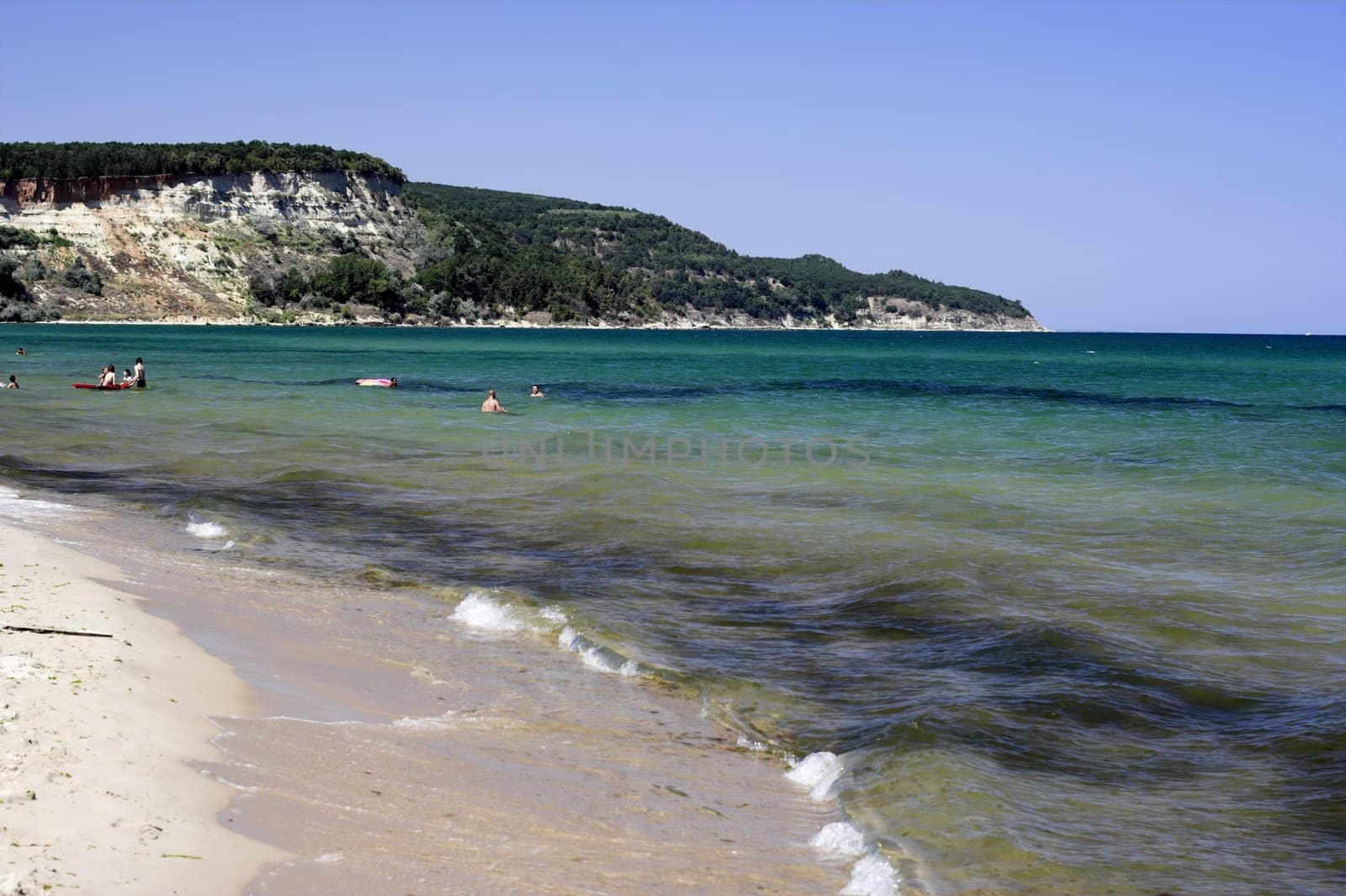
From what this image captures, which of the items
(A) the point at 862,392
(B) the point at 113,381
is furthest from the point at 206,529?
(A) the point at 862,392

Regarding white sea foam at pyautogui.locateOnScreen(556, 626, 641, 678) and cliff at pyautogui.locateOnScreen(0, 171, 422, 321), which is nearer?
white sea foam at pyautogui.locateOnScreen(556, 626, 641, 678)

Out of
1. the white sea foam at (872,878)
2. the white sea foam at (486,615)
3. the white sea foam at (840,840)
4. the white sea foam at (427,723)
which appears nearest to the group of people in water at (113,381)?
the white sea foam at (486,615)

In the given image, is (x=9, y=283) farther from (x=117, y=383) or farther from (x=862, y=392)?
(x=862, y=392)

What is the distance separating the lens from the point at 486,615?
1042 cm

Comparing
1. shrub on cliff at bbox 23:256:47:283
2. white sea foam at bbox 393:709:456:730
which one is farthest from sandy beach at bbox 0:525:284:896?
shrub on cliff at bbox 23:256:47:283

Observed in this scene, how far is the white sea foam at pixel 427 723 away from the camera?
283 inches

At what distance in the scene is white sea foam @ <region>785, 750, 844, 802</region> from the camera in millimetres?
6816

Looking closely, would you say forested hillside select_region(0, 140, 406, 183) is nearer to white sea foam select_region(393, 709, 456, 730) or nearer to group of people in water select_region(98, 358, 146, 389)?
group of people in water select_region(98, 358, 146, 389)

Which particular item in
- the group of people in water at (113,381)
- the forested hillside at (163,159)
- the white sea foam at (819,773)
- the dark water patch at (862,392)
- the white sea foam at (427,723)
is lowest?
the white sea foam at (819,773)

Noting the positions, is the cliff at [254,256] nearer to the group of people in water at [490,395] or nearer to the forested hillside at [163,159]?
the forested hillside at [163,159]

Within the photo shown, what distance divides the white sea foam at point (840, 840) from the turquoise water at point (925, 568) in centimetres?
20

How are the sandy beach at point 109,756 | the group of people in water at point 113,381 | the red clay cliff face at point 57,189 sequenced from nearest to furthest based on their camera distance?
1. the sandy beach at point 109,756
2. the group of people in water at point 113,381
3. the red clay cliff face at point 57,189

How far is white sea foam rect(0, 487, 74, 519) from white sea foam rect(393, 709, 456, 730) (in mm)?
8560

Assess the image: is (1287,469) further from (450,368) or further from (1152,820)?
(450,368)
